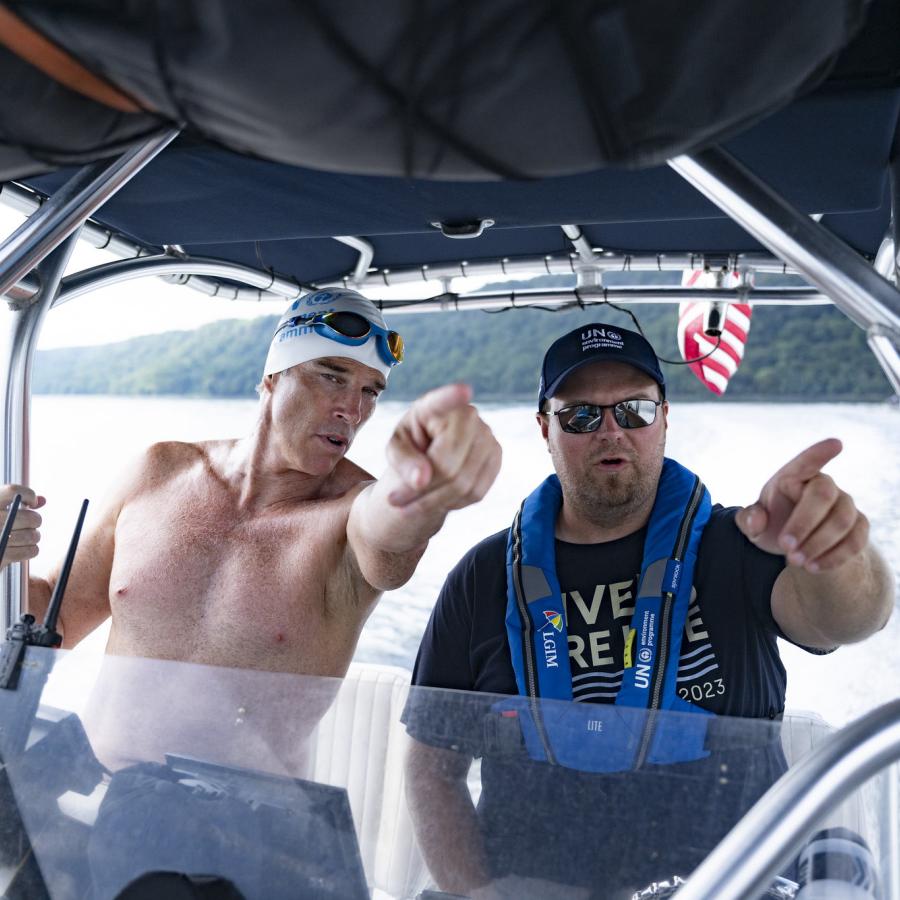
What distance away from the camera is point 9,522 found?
125 centimetres

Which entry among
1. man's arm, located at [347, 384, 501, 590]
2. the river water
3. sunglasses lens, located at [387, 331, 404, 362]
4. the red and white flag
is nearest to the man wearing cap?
man's arm, located at [347, 384, 501, 590]

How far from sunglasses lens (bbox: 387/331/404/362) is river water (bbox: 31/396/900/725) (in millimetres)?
6833

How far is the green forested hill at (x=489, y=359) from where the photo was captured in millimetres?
18984

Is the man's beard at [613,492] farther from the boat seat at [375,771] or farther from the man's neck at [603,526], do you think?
the boat seat at [375,771]

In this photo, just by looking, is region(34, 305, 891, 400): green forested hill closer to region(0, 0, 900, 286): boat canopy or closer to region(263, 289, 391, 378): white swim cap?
region(263, 289, 391, 378): white swim cap

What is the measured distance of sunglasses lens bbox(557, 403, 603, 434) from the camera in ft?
6.39

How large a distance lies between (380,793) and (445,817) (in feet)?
0.21

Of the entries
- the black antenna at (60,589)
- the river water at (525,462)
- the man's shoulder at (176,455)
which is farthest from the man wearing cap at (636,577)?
the river water at (525,462)

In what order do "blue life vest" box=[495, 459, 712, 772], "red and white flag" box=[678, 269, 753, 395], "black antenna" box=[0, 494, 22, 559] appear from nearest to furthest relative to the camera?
"black antenna" box=[0, 494, 22, 559] → "blue life vest" box=[495, 459, 712, 772] → "red and white flag" box=[678, 269, 753, 395]

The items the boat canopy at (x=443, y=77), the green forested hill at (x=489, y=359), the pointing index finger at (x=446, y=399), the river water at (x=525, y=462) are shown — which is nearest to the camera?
the boat canopy at (x=443, y=77)

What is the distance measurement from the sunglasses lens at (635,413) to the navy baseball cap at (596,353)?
0.08 meters

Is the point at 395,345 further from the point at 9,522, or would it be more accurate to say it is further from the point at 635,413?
the point at 9,522

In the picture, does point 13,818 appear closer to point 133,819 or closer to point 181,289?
point 133,819

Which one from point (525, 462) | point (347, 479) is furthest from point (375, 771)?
point (525, 462)
